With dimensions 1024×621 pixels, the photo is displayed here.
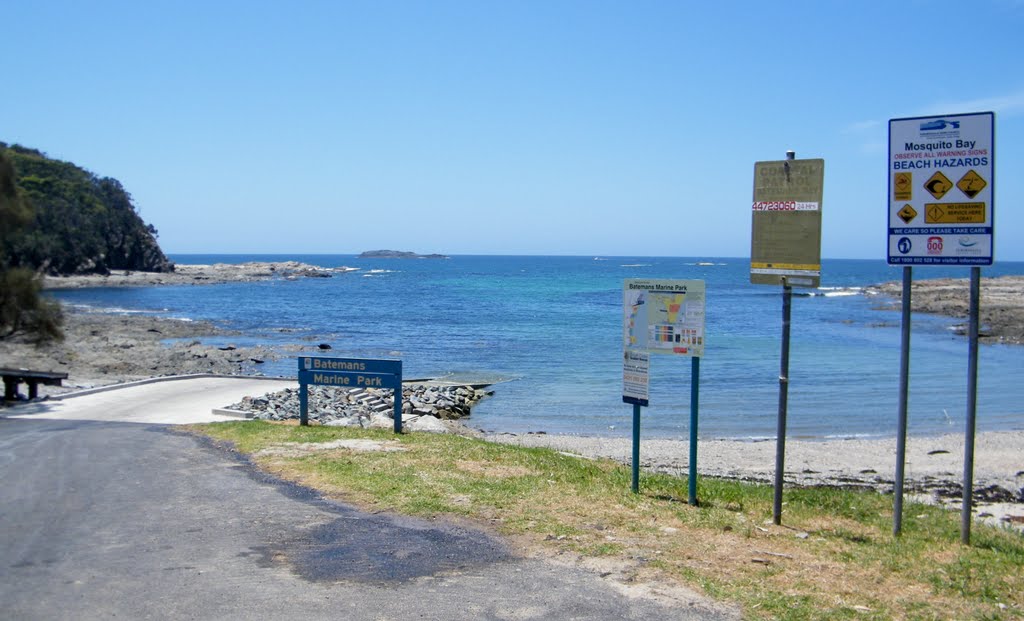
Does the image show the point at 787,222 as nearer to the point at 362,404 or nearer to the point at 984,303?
the point at 362,404

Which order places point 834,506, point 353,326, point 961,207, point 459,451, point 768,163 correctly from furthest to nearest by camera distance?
point 353,326 < point 459,451 < point 834,506 < point 768,163 < point 961,207

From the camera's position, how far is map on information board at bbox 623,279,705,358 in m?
8.01

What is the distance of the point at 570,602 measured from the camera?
5543mm

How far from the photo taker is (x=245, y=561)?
21.2 feet

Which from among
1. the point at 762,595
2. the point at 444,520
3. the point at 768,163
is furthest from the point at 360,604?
the point at 768,163

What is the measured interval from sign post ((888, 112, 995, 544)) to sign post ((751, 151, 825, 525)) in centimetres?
61

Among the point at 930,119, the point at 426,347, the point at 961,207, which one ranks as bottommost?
the point at 426,347

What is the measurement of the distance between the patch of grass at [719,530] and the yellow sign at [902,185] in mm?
2826

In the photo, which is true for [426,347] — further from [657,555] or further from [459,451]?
[657,555]

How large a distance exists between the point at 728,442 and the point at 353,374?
1045 cm

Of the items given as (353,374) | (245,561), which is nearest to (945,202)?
(245,561)

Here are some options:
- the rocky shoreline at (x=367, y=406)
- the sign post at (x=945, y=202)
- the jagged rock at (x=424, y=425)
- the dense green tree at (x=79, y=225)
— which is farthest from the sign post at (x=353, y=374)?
the dense green tree at (x=79, y=225)

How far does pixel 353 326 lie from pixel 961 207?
167ft

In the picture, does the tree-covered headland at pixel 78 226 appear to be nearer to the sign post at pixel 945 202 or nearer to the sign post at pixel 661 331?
the sign post at pixel 661 331
